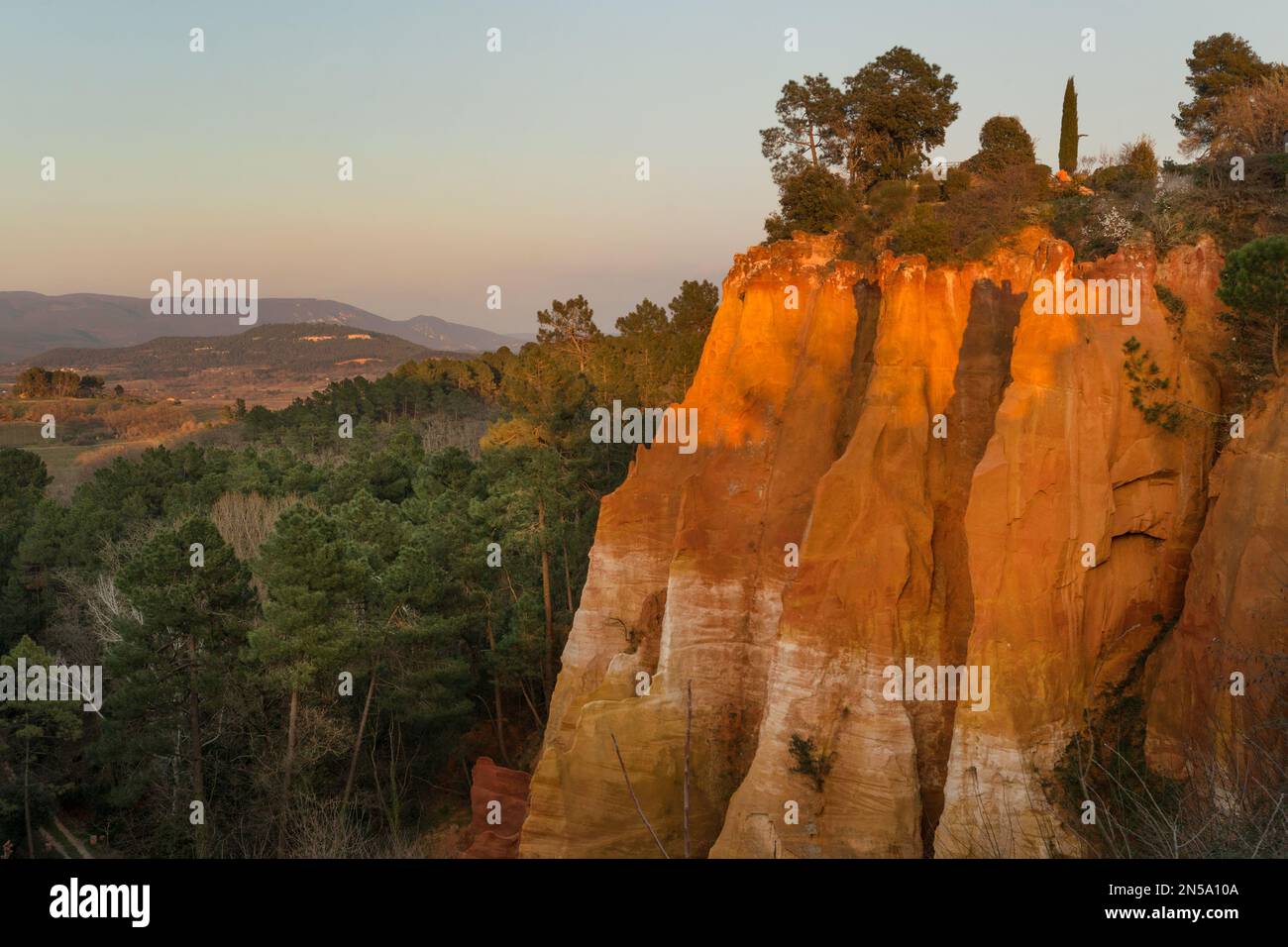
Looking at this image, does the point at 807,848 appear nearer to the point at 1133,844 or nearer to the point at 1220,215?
the point at 1133,844

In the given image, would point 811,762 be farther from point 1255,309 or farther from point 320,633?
point 320,633

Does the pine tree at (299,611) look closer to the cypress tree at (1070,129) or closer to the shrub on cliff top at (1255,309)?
the shrub on cliff top at (1255,309)

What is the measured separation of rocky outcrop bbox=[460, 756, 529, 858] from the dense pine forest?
236 cm

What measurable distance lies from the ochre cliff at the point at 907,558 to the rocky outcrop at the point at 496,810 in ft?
16.4

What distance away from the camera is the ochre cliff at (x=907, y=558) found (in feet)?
48.4

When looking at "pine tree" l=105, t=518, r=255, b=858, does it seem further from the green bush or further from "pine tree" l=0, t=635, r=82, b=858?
the green bush

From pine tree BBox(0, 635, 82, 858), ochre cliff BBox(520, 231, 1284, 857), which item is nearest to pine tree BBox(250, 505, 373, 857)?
pine tree BBox(0, 635, 82, 858)

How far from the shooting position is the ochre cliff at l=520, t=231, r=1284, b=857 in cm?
1474

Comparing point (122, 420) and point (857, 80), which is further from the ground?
point (857, 80)

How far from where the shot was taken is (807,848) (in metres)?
16.0

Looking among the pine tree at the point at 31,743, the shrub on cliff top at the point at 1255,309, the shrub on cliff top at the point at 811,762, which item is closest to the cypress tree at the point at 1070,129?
the shrub on cliff top at the point at 1255,309

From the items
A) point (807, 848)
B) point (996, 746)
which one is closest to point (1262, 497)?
point (996, 746)
